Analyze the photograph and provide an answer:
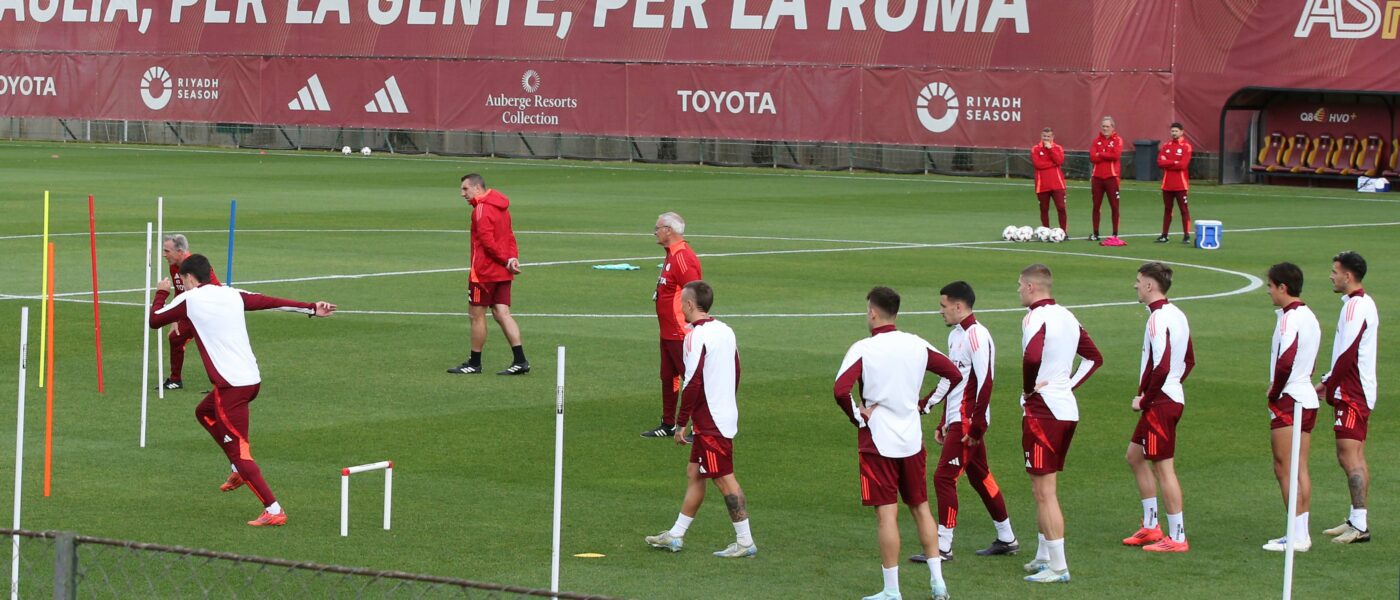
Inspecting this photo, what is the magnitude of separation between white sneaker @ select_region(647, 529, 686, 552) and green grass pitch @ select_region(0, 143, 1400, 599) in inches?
3.7

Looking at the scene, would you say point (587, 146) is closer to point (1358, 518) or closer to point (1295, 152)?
point (1295, 152)

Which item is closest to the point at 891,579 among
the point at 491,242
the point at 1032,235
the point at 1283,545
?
the point at 1283,545

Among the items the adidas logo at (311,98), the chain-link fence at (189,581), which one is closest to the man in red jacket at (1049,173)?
the chain-link fence at (189,581)

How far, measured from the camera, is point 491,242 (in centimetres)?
2036

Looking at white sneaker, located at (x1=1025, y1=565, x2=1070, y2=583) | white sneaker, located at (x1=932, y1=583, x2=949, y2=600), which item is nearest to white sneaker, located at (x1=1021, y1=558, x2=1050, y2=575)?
white sneaker, located at (x1=1025, y1=565, x2=1070, y2=583)

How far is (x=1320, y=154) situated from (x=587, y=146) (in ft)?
70.7

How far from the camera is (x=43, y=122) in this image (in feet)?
235

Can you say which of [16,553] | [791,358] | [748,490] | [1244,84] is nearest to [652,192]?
[1244,84]

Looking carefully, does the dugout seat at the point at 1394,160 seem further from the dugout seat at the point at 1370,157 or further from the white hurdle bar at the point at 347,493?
the white hurdle bar at the point at 347,493

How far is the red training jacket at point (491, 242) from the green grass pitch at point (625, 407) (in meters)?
0.95

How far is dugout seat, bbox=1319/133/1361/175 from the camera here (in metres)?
50.9

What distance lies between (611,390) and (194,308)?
6.10 metres

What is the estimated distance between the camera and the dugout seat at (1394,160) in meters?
50.4

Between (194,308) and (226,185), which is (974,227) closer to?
(226,185)
